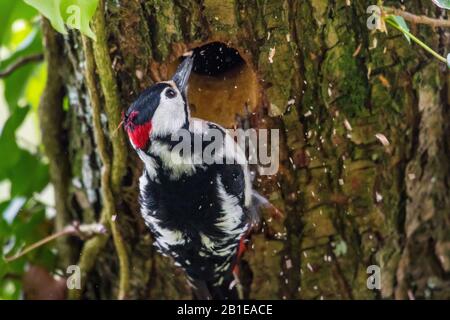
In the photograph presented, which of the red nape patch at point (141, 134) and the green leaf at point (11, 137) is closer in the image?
the red nape patch at point (141, 134)

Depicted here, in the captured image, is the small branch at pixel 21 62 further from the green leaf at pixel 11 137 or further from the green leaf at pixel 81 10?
the green leaf at pixel 81 10

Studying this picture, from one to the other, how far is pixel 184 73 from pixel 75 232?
464mm

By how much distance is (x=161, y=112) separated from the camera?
767mm

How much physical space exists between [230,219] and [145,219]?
132 mm

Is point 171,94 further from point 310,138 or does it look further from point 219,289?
point 219,289

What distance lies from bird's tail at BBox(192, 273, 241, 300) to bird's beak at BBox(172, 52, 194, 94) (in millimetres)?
332

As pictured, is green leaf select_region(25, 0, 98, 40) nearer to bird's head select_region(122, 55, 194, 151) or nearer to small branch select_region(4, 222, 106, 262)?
bird's head select_region(122, 55, 194, 151)

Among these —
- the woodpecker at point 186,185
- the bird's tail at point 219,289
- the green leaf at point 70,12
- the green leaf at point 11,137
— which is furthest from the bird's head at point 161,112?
the green leaf at point 11,137

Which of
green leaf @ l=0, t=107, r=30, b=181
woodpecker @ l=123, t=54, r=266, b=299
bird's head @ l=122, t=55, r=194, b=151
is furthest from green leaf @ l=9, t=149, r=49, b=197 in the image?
bird's head @ l=122, t=55, r=194, b=151

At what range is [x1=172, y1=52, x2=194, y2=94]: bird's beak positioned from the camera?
0.78 m

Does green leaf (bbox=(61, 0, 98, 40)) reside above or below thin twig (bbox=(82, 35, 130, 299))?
above

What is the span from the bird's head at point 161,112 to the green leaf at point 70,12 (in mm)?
121

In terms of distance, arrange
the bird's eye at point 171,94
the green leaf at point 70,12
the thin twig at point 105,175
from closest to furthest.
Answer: the green leaf at point 70,12 < the bird's eye at point 171,94 < the thin twig at point 105,175

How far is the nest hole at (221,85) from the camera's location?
808 millimetres
